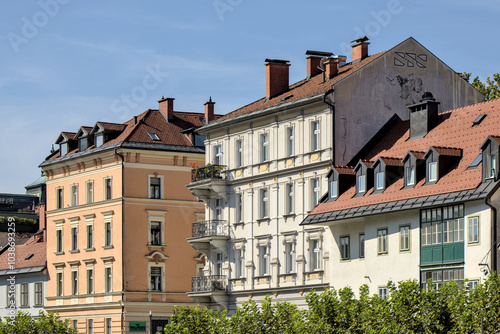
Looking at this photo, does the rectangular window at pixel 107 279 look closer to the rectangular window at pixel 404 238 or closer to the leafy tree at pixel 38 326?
the leafy tree at pixel 38 326

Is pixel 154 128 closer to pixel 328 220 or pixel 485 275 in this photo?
pixel 328 220

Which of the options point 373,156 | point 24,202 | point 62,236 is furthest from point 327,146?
point 24,202

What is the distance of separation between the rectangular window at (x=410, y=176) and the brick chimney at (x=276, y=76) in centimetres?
1756

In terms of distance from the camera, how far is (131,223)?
3396 inches

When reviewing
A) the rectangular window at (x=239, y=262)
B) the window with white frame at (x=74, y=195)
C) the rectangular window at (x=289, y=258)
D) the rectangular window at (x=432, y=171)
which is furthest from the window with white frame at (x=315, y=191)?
the window with white frame at (x=74, y=195)

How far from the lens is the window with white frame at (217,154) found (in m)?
76.7

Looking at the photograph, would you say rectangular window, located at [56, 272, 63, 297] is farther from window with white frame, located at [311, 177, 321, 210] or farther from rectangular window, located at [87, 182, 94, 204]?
window with white frame, located at [311, 177, 321, 210]

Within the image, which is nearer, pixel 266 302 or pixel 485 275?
pixel 485 275

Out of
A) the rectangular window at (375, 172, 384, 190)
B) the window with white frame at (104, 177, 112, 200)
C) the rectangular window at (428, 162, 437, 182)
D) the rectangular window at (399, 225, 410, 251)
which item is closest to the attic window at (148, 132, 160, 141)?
the window with white frame at (104, 177, 112, 200)

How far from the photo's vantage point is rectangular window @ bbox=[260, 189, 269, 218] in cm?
7200

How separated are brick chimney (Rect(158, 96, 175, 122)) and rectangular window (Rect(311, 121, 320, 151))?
23738 mm

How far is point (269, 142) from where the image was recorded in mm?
72125

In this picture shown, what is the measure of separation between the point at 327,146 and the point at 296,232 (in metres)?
5.13

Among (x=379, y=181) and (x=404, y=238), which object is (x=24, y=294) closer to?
(x=379, y=181)
